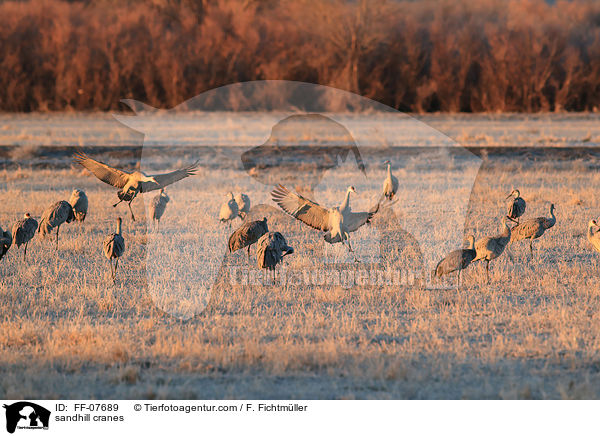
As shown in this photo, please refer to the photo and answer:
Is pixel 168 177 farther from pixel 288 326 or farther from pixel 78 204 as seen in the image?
pixel 288 326

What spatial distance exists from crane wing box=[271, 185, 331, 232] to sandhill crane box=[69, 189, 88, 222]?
375 cm

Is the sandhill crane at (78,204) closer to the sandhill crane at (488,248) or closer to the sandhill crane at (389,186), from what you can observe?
the sandhill crane at (389,186)

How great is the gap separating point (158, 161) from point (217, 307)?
13.2m

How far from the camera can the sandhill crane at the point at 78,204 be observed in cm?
1171

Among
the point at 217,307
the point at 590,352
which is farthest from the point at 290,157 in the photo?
the point at 590,352

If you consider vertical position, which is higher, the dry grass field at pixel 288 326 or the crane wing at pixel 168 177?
the crane wing at pixel 168 177

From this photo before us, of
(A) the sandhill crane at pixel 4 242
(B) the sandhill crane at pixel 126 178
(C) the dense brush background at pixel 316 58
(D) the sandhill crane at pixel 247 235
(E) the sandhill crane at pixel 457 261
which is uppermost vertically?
(C) the dense brush background at pixel 316 58

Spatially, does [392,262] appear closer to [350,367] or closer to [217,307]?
[217,307]

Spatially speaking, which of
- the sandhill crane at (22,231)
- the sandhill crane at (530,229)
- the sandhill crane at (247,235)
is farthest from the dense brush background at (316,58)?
the sandhill crane at (247,235)

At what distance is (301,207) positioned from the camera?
9102mm

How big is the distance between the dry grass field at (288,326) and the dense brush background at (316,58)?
27.2 meters

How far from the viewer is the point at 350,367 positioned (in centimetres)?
611

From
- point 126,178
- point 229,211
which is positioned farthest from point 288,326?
point 229,211

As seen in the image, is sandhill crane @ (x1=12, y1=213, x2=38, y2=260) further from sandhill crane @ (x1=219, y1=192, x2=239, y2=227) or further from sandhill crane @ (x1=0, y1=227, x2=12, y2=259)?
sandhill crane @ (x1=219, y1=192, x2=239, y2=227)
